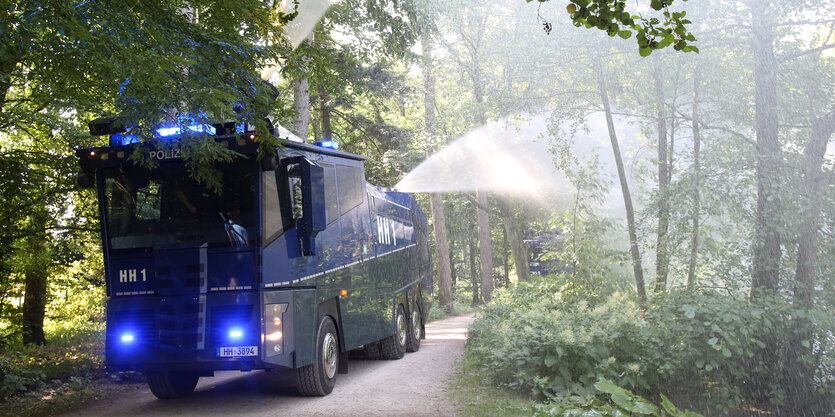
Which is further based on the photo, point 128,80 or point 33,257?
point 33,257

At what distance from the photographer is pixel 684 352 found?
9.54 m

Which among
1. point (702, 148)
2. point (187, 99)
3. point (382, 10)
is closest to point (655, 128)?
point (702, 148)

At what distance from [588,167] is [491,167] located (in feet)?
40.5

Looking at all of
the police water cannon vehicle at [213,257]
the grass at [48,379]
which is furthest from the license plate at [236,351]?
the grass at [48,379]

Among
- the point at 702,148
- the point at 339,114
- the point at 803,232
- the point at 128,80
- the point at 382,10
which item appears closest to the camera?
the point at 128,80

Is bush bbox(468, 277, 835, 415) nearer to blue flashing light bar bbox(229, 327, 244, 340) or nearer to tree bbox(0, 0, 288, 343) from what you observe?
blue flashing light bar bbox(229, 327, 244, 340)

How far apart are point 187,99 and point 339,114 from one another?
15835 mm

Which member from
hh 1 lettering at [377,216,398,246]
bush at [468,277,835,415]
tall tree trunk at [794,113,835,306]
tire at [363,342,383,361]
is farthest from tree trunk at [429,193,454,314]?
tall tree trunk at [794,113,835,306]

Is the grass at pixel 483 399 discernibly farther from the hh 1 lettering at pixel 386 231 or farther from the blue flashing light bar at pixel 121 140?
Result: the blue flashing light bar at pixel 121 140

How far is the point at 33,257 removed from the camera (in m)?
12.0

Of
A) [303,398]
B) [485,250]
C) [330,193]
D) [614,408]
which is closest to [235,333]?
[303,398]

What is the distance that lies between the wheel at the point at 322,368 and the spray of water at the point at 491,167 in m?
15.8

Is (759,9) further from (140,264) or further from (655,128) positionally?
(140,264)

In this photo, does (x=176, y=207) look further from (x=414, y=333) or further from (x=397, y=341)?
(x=414, y=333)
